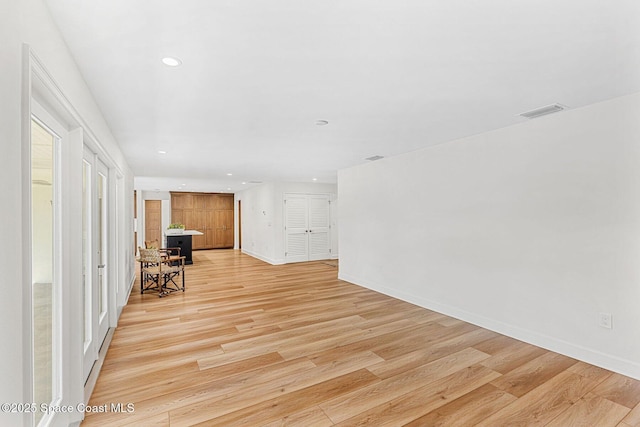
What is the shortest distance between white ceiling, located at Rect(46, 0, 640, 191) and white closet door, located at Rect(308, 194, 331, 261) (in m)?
5.43

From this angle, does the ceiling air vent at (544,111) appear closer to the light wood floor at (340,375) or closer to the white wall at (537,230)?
the white wall at (537,230)

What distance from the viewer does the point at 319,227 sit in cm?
901

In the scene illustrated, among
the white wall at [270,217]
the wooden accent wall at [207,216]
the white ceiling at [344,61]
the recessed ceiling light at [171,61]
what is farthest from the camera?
the wooden accent wall at [207,216]

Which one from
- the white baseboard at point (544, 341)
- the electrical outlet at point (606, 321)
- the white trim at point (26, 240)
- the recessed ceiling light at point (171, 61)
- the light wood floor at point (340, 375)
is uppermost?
the recessed ceiling light at point (171, 61)

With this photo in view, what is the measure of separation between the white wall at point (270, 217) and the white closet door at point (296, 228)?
0.49 feet

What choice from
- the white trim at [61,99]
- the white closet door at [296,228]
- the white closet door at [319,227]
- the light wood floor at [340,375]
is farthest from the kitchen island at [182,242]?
the white trim at [61,99]

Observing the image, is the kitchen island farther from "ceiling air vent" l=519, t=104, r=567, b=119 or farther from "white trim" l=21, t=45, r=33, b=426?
"ceiling air vent" l=519, t=104, r=567, b=119

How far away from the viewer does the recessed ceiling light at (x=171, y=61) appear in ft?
6.23

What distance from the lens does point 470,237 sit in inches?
153

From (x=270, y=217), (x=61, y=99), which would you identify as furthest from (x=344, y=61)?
(x=270, y=217)

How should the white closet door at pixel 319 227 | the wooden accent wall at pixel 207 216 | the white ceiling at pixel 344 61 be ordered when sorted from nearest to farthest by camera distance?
the white ceiling at pixel 344 61
the white closet door at pixel 319 227
the wooden accent wall at pixel 207 216

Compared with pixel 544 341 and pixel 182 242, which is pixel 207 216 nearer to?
pixel 182 242

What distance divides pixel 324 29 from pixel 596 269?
3093 mm

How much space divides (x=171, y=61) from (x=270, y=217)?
686 cm
